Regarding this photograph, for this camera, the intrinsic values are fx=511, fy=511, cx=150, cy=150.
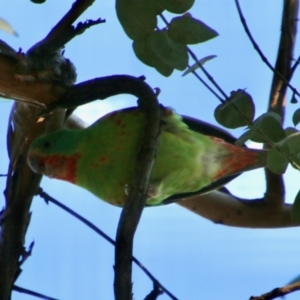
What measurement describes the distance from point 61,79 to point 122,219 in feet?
1.28

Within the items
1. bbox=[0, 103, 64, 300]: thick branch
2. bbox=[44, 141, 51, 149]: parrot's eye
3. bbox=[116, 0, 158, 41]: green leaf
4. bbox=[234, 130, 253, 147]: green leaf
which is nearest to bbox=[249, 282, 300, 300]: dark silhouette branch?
bbox=[234, 130, 253, 147]: green leaf

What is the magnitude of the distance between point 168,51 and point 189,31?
6 cm

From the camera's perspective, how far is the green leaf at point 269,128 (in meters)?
0.99

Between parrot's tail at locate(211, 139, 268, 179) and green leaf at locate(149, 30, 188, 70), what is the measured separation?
0.74 meters

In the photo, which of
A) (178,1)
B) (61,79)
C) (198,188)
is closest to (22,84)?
(61,79)

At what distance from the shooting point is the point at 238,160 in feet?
5.78

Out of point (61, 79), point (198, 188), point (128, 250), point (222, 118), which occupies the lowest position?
point (128, 250)

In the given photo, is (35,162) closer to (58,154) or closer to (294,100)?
(58,154)

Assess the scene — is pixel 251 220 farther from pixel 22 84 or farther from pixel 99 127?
pixel 22 84

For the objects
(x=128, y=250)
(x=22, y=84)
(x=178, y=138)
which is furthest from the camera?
(x=178, y=138)

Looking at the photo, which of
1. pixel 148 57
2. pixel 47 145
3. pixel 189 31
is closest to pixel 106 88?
pixel 148 57

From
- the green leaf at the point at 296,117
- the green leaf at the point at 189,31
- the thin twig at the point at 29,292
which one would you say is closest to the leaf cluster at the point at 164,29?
the green leaf at the point at 189,31

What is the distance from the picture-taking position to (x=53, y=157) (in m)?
1.67

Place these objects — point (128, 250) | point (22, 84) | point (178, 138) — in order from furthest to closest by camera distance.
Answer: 1. point (178, 138)
2. point (22, 84)
3. point (128, 250)
